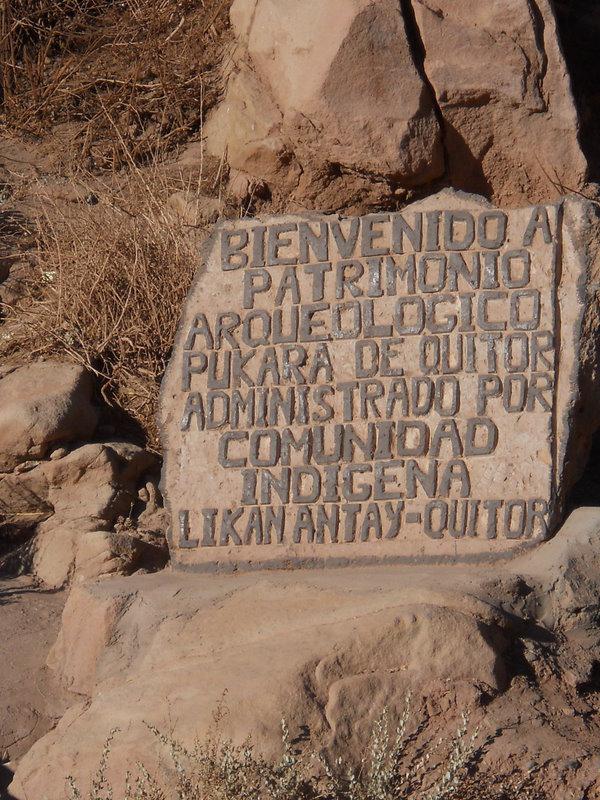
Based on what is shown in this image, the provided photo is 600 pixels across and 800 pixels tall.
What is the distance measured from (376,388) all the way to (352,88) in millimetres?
1491

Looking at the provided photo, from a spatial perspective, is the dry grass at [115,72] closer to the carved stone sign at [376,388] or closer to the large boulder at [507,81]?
the large boulder at [507,81]

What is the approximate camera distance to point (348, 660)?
12.1ft

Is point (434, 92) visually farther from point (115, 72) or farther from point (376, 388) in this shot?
point (115, 72)

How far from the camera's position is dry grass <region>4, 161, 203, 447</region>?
600cm

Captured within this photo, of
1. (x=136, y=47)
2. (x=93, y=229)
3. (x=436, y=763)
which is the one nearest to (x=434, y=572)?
(x=436, y=763)

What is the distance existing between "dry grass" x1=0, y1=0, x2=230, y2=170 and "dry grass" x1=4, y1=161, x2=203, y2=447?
1.47 meters

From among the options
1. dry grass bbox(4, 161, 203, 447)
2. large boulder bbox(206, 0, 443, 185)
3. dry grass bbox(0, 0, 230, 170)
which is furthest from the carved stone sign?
dry grass bbox(0, 0, 230, 170)

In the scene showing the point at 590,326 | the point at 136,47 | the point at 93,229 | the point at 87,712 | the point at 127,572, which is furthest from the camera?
the point at 136,47

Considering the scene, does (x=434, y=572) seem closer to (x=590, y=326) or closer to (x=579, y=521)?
(x=579, y=521)

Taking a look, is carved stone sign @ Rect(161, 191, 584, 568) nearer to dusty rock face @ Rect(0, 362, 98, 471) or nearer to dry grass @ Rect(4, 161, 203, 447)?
dusty rock face @ Rect(0, 362, 98, 471)

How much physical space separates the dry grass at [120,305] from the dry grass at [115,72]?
147 centimetres

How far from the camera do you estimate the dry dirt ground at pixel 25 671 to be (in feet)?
13.9

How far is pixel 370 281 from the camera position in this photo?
15.6 feet

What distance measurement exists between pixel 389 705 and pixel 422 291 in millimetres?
1748
